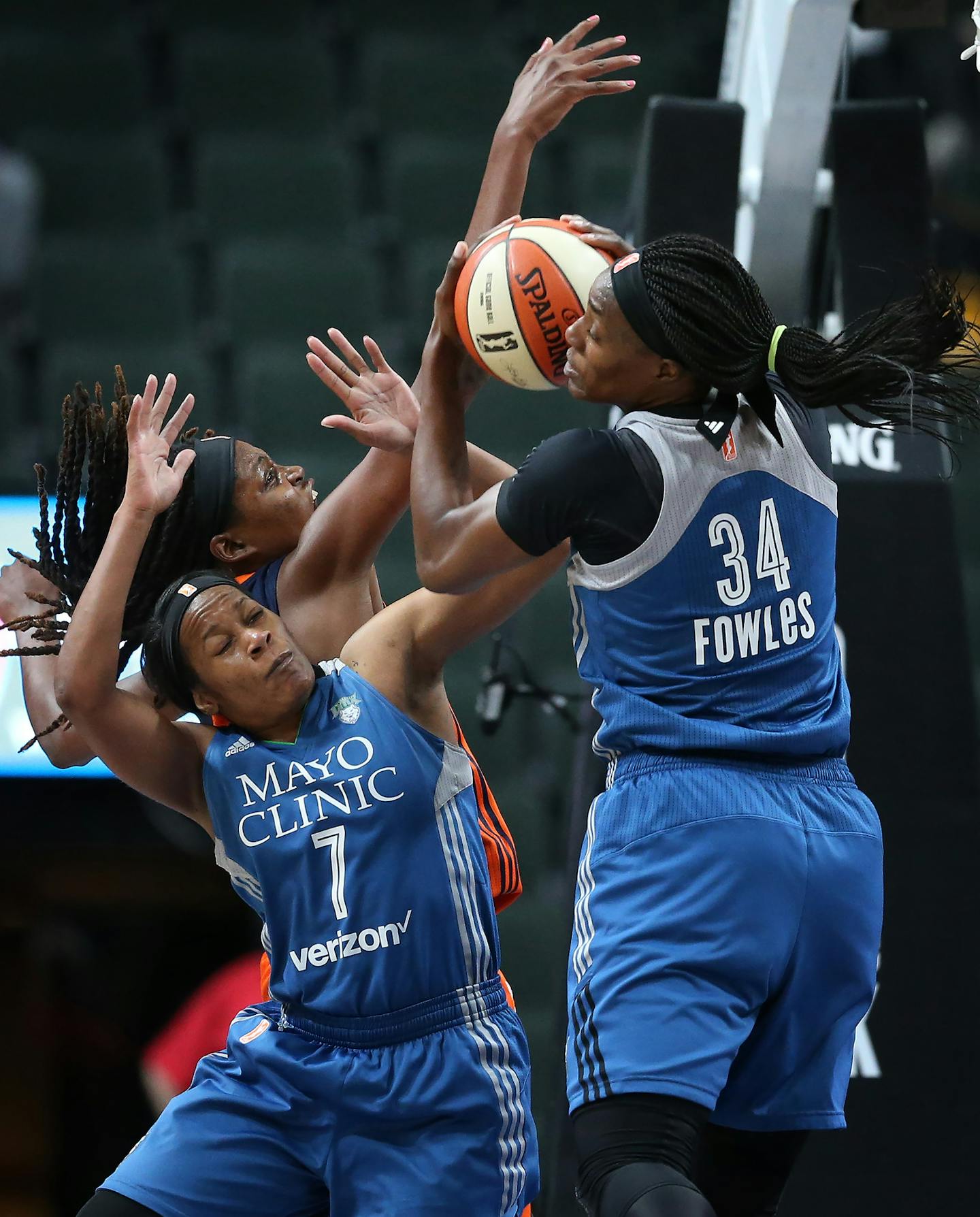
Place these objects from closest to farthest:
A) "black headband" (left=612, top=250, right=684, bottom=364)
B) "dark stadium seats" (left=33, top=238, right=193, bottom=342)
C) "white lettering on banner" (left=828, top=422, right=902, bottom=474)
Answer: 1. "black headband" (left=612, top=250, right=684, bottom=364)
2. "white lettering on banner" (left=828, top=422, right=902, bottom=474)
3. "dark stadium seats" (left=33, top=238, right=193, bottom=342)

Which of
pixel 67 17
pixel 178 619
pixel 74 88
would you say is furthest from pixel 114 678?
pixel 67 17

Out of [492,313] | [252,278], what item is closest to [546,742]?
[252,278]

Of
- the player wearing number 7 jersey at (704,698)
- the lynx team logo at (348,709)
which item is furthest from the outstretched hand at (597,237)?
the lynx team logo at (348,709)

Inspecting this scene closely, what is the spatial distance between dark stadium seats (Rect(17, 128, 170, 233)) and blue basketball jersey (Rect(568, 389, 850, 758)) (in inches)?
221

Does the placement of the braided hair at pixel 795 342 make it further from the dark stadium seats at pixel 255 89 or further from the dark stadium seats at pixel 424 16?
the dark stadium seats at pixel 424 16

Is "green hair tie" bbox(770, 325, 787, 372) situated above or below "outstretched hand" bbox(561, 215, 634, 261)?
below

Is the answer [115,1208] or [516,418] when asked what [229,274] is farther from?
[115,1208]

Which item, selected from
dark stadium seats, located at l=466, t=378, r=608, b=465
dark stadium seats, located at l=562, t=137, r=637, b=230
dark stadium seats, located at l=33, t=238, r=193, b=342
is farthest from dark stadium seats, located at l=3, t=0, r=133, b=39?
dark stadium seats, located at l=466, t=378, r=608, b=465

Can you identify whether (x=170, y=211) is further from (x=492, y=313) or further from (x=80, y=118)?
(x=492, y=313)

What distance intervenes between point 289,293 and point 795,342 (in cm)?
514

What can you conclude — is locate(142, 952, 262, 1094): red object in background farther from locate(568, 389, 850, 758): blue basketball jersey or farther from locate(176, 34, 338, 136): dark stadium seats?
locate(176, 34, 338, 136): dark stadium seats

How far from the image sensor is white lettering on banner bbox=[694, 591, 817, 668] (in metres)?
2.49

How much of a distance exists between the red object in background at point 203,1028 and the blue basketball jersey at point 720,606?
2295 millimetres

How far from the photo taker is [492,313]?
9.35 feet
